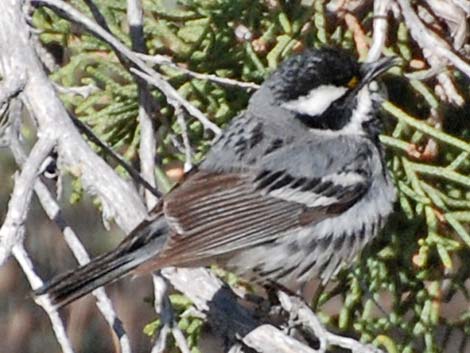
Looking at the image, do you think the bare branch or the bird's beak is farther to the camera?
the bird's beak

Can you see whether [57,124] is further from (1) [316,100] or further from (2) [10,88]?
(1) [316,100]

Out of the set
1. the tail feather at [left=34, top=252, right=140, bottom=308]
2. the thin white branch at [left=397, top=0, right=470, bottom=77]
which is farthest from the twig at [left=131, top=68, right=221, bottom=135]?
the thin white branch at [left=397, top=0, right=470, bottom=77]

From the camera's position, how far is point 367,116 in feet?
13.6

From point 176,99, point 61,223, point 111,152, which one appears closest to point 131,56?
point 176,99

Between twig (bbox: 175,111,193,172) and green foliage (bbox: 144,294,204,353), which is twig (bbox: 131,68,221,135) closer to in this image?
twig (bbox: 175,111,193,172)

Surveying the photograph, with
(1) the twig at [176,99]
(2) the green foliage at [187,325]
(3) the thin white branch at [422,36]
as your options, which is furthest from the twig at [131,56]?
(2) the green foliage at [187,325]

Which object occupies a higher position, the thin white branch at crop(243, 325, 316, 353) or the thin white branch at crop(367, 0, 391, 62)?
the thin white branch at crop(367, 0, 391, 62)

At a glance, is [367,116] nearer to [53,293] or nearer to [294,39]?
[294,39]

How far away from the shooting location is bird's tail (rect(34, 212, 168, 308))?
3.43 metres

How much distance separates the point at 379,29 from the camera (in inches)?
152

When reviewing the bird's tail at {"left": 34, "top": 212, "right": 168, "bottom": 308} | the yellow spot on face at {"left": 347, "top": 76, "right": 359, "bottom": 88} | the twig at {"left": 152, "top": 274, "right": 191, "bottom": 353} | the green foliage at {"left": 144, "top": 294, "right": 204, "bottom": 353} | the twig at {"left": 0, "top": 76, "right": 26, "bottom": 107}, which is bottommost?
the green foliage at {"left": 144, "top": 294, "right": 204, "bottom": 353}

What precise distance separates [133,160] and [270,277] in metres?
0.64

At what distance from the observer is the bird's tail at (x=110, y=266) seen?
135 inches

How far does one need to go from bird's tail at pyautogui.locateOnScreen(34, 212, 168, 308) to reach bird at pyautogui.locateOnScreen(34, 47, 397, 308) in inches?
2.0
